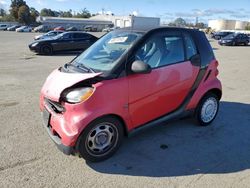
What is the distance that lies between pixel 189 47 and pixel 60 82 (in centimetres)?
220

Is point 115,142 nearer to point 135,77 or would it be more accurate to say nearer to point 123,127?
point 123,127

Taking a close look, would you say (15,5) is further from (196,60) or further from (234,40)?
(196,60)

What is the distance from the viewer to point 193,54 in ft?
15.8

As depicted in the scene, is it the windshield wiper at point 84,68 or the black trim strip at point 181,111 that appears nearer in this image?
the windshield wiper at point 84,68

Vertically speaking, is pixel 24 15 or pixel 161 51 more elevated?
pixel 161 51

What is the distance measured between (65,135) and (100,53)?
1.42m

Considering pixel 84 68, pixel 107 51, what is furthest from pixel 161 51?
pixel 84 68

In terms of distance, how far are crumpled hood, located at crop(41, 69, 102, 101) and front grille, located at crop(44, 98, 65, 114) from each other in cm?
8

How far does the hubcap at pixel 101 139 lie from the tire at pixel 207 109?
73.1 inches

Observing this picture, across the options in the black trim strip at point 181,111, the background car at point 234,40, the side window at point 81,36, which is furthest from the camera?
the background car at point 234,40

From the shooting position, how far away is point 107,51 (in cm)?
434

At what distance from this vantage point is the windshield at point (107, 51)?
399 centimetres

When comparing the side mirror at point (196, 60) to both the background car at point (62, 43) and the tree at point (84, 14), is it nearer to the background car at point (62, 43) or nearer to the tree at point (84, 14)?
the background car at point (62, 43)

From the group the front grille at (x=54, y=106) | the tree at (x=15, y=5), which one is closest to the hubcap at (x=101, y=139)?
the front grille at (x=54, y=106)
